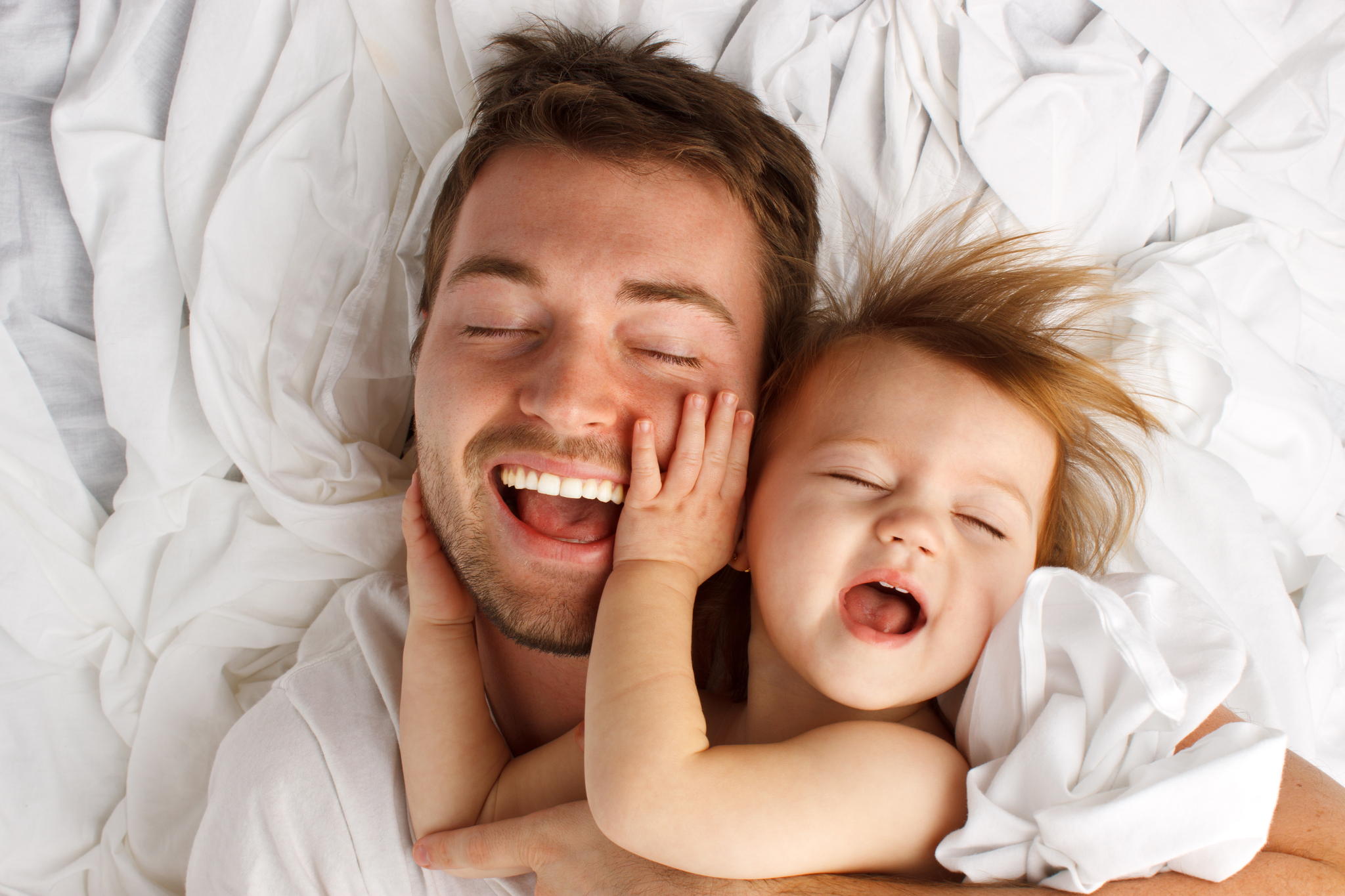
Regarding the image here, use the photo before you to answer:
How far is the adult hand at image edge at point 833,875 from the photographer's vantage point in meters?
1.15

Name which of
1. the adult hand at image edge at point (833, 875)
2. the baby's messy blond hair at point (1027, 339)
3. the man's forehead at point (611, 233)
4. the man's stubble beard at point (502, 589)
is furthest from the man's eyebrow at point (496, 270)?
the adult hand at image edge at point (833, 875)

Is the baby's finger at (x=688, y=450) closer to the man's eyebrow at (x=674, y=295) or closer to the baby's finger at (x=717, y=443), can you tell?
the baby's finger at (x=717, y=443)

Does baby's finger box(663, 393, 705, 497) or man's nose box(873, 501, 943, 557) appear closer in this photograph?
man's nose box(873, 501, 943, 557)

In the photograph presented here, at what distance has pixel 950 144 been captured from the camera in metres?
1.82

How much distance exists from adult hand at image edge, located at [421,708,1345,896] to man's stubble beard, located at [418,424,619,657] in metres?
0.27

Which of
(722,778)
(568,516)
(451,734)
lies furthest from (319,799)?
(722,778)

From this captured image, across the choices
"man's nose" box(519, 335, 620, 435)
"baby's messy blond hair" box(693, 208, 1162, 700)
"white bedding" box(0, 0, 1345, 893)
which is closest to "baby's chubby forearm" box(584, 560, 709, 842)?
"man's nose" box(519, 335, 620, 435)

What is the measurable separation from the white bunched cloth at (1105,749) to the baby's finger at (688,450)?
52 centimetres

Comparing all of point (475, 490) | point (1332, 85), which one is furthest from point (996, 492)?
point (1332, 85)

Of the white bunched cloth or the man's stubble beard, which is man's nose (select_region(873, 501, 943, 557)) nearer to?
the white bunched cloth

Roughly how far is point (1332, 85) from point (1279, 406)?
0.65 meters

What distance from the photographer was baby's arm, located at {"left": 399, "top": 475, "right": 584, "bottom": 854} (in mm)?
1532

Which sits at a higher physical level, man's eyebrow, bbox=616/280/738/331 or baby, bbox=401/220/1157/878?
man's eyebrow, bbox=616/280/738/331

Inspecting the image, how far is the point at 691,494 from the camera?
55.8 inches
